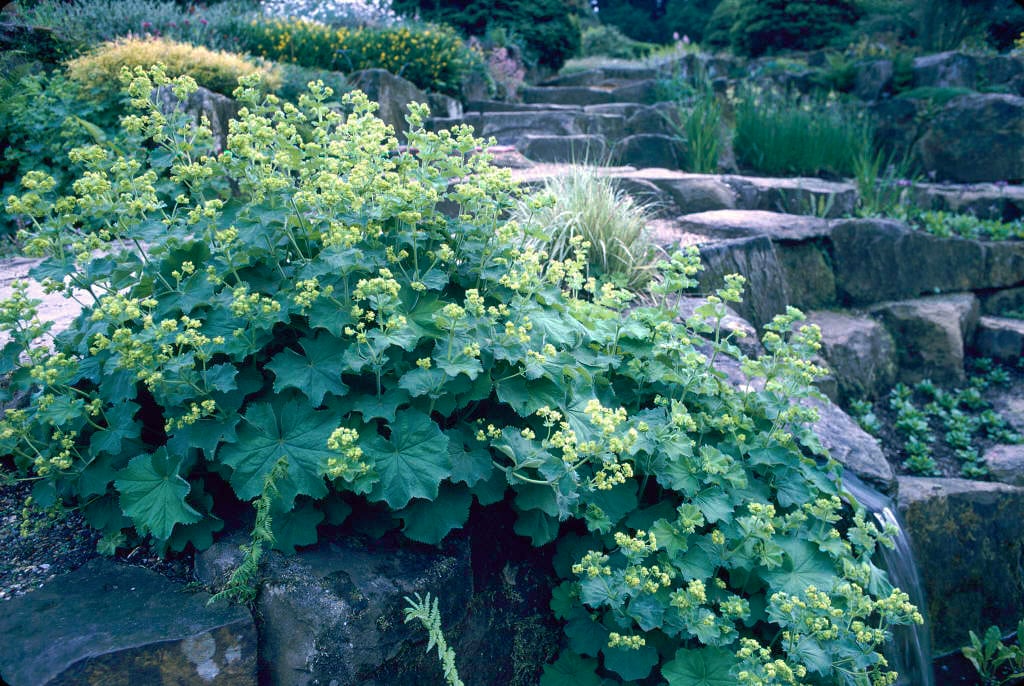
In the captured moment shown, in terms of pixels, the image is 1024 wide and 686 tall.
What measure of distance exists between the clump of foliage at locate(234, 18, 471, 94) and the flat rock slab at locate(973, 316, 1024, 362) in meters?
6.47

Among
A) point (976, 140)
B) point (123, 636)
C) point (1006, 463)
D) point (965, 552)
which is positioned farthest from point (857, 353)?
point (976, 140)

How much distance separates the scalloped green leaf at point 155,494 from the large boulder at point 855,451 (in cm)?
256

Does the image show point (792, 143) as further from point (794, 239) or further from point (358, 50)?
point (358, 50)

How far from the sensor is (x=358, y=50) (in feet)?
28.9

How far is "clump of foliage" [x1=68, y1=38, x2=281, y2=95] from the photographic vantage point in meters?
5.52

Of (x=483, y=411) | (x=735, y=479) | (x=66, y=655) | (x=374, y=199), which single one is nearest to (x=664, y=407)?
(x=735, y=479)

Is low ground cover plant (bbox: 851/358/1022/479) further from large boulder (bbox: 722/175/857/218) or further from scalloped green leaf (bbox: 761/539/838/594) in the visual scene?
scalloped green leaf (bbox: 761/539/838/594)

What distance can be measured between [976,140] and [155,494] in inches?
371

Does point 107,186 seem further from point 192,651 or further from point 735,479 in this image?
point 735,479

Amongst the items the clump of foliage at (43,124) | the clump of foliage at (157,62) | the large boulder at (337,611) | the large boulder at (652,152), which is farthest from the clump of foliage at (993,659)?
the clump of foliage at (43,124)

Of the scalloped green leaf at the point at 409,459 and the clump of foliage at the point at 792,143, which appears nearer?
the scalloped green leaf at the point at 409,459

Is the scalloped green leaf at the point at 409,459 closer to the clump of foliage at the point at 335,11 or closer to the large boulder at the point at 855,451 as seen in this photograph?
the large boulder at the point at 855,451

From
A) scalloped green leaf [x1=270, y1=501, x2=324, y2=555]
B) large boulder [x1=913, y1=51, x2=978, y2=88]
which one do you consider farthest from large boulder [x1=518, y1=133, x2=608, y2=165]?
large boulder [x1=913, y1=51, x2=978, y2=88]

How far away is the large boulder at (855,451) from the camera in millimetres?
3307
